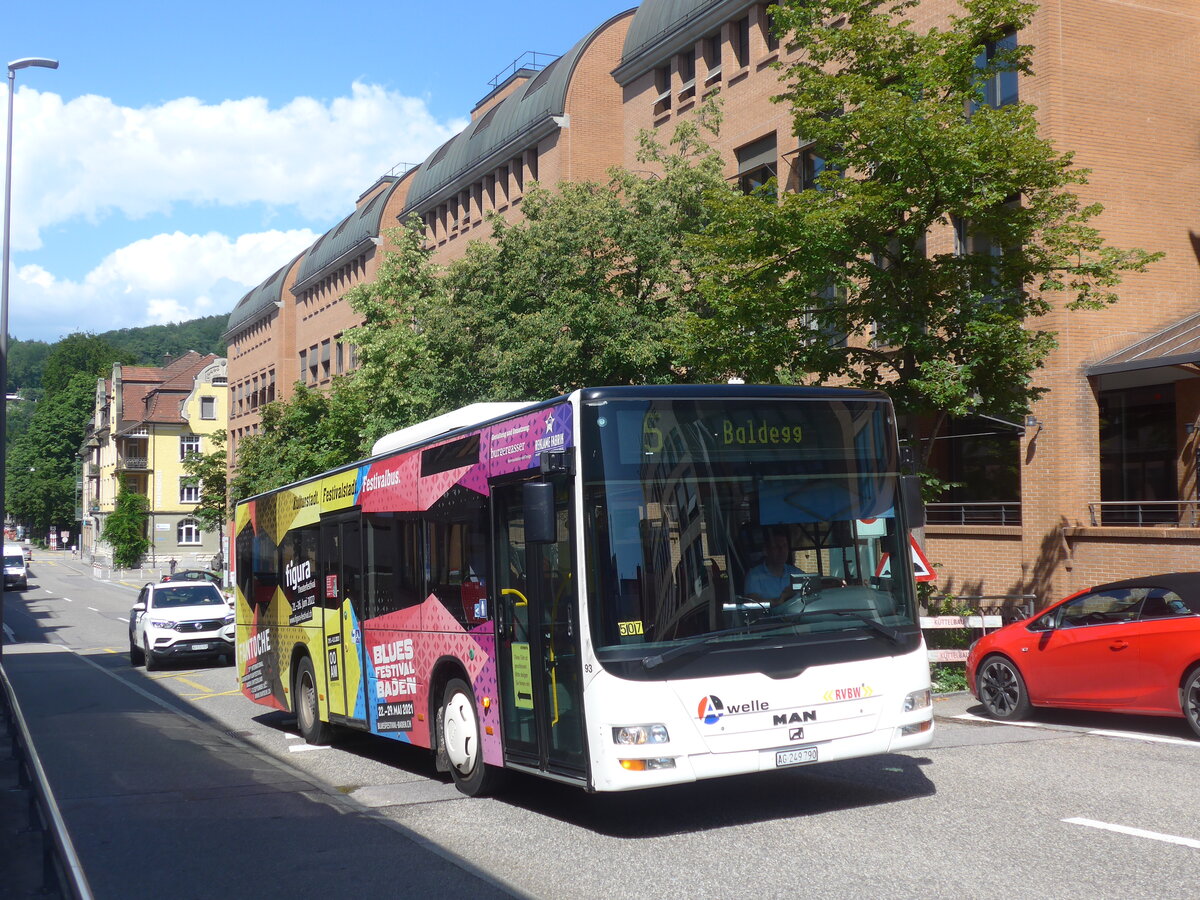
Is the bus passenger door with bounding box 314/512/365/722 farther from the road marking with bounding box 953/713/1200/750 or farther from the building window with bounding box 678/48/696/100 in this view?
the building window with bounding box 678/48/696/100

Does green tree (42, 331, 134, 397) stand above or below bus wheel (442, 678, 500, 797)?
above

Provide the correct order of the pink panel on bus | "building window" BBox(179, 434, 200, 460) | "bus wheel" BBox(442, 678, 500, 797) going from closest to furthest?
1. "bus wheel" BBox(442, 678, 500, 797)
2. the pink panel on bus
3. "building window" BBox(179, 434, 200, 460)

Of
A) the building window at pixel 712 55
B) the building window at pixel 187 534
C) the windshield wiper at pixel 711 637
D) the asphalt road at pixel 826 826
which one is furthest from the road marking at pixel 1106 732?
the building window at pixel 187 534

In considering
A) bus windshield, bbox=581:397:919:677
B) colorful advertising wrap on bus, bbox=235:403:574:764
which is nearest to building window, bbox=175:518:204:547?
colorful advertising wrap on bus, bbox=235:403:574:764

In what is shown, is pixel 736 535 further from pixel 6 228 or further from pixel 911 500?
pixel 6 228

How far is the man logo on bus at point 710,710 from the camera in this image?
745 centimetres

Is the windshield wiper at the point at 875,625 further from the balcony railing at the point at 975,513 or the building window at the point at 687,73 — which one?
the building window at the point at 687,73

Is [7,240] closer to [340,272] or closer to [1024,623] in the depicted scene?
[1024,623]

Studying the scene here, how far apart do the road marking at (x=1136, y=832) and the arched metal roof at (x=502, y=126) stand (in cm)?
3521

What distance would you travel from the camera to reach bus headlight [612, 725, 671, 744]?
7.34 metres

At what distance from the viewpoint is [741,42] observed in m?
31.8

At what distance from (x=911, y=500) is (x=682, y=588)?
1.98m

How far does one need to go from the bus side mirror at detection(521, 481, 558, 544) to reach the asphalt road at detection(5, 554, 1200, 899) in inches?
73.9

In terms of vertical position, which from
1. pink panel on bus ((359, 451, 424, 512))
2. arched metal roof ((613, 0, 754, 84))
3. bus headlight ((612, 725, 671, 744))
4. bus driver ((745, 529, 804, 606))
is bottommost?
bus headlight ((612, 725, 671, 744))
